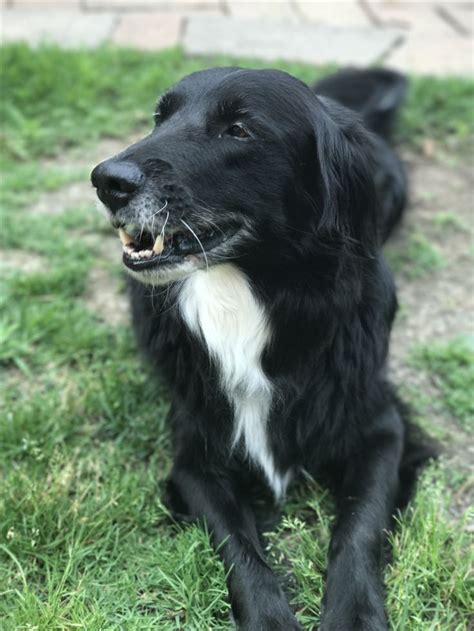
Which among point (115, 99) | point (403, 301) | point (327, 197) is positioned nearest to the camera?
point (327, 197)

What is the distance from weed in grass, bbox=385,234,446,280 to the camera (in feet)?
11.5

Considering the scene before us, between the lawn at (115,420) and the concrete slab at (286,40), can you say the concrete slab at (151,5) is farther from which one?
the lawn at (115,420)

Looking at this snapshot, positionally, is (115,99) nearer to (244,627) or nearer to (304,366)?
(304,366)

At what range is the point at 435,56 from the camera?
558 centimetres

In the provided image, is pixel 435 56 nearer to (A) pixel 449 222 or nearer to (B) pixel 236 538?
(A) pixel 449 222

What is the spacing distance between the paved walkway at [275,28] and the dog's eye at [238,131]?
3.54 m

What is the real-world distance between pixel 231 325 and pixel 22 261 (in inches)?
65.1

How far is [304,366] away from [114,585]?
0.81 m

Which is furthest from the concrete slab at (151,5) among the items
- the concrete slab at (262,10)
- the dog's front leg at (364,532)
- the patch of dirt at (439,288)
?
the dog's front leg at (364,532)

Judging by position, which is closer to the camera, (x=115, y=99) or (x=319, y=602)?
(x=319, y=602)

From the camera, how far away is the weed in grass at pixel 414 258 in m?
3.52

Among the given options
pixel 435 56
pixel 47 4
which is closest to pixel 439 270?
pixel 435 56

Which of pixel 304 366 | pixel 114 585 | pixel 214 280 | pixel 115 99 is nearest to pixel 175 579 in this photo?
pixel 114 585

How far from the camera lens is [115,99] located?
488cm
